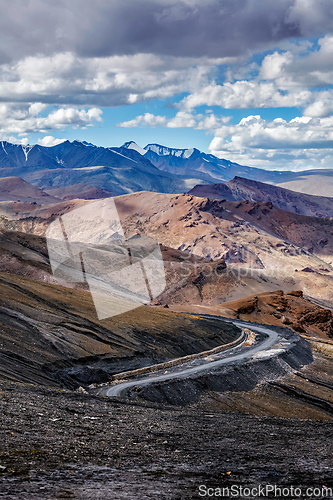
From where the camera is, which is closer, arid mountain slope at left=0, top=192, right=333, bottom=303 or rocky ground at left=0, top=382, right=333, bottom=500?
rocky ground at left=0, top=382, right=333, bottom=500

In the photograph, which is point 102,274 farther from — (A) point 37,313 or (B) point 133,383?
(B) point 133,383

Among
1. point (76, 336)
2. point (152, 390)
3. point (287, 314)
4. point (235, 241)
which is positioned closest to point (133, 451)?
point (152, 390)

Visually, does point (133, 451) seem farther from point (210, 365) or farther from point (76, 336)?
point (210, 365)

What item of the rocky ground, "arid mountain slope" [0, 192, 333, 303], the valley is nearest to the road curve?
the valley

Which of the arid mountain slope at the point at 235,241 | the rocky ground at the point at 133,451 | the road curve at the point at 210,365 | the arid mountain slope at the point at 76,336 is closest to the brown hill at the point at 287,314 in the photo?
the road curve at the point at 210,365

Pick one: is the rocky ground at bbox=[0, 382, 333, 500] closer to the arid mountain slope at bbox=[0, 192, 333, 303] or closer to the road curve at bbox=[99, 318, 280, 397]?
the road curve at bbox=[99, 318, 280, 397]

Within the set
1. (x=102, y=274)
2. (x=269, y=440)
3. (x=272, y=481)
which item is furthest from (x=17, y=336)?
(x=102, y=274)
